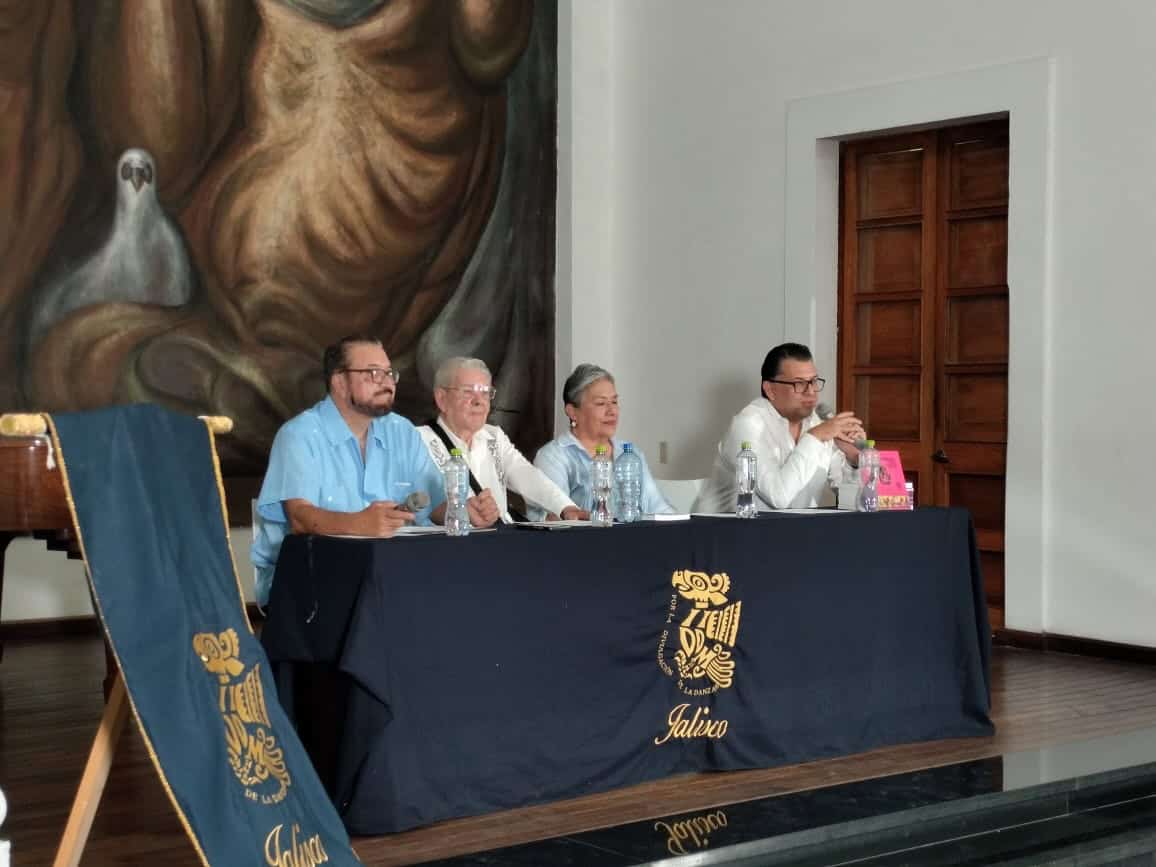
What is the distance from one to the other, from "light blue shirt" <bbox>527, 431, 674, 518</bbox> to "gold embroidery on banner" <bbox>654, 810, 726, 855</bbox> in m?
1.65

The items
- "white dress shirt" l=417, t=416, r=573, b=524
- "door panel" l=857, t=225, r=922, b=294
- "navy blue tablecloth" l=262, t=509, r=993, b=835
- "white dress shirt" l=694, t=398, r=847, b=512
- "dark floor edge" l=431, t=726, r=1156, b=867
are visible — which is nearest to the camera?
"dark floor edge" l=431, t=726, r=1156, b=867

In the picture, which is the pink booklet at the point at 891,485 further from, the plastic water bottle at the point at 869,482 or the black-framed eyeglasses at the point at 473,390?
the black-framed eyeglasses at the point at 473,390

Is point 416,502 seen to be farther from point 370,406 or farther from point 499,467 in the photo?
point 499,467

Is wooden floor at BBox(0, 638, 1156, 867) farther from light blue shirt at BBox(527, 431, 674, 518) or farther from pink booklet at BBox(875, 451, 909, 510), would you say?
light blue shirt at BBox(527, 431, 674, 518)

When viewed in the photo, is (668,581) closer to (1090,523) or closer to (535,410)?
(1090,523)

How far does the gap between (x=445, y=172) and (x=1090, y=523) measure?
3887 mm

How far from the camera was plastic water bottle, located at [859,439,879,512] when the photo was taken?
17.7 feet

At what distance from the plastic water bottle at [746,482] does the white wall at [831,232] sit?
85.2 inches

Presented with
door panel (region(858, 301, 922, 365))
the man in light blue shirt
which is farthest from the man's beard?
door panel (region(858, 301, 922, 365))

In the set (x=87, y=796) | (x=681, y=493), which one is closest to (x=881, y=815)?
(x=87, y=796)

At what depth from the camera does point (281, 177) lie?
8.17 meters

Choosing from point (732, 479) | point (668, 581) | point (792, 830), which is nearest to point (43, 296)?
point (732, 479)

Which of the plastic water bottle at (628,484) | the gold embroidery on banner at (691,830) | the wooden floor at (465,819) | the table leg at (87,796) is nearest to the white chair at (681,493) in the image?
the plastic water bottle at (628,484)

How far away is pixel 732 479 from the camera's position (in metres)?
5.91
